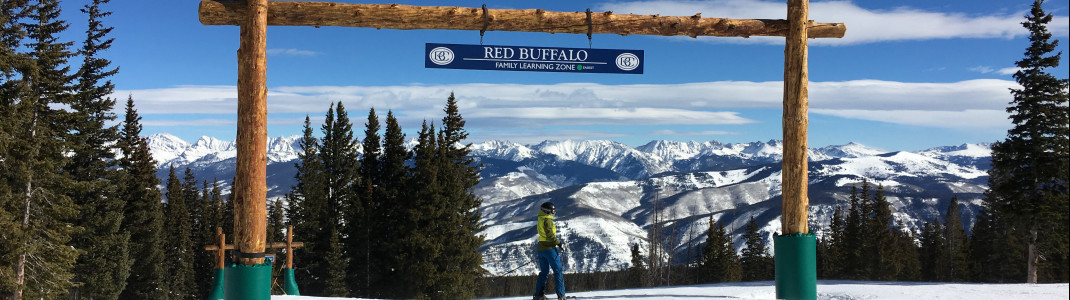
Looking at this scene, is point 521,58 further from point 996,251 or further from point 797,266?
point 996,251

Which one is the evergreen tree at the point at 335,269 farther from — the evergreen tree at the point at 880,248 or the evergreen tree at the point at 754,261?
the evergreen tree at the point at 880,248

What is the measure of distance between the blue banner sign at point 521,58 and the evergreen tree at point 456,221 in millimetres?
31243

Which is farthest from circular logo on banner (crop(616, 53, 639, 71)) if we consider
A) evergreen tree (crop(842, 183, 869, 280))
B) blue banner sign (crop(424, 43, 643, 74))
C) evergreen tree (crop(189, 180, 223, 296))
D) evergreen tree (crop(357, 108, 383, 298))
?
evergreen tree (crop(842, 183, 869, 280))

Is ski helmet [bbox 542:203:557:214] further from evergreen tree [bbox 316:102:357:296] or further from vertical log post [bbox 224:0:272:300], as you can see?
evergreen tree [bbox 316:102:357:296]

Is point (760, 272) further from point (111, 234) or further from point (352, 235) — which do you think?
point (111, 234)

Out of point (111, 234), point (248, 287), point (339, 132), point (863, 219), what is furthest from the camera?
point (863, 219)

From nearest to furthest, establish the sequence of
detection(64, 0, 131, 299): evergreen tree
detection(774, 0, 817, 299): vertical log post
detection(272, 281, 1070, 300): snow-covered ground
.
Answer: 1. detection(774, 0, 817, 299): vertical log post
2. detection(272, 281, 1070, 300): snow-covered ground
3. detection(64, 0, 131, 299): evergreen tree

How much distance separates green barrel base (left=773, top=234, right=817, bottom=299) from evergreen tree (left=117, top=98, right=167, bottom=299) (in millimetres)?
43155

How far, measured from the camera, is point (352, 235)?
160 feet

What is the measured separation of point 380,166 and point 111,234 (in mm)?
15961

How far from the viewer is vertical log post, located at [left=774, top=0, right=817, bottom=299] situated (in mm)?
11688

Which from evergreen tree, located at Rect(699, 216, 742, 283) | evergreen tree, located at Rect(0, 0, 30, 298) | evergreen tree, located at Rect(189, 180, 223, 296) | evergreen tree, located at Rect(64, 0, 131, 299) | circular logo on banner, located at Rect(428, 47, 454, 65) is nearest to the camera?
circular logo on banner, located at Rect(428, 47, 454, 65)

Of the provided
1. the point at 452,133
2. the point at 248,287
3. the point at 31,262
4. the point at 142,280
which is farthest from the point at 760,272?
the point at 248,287

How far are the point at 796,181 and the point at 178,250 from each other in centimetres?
5621
